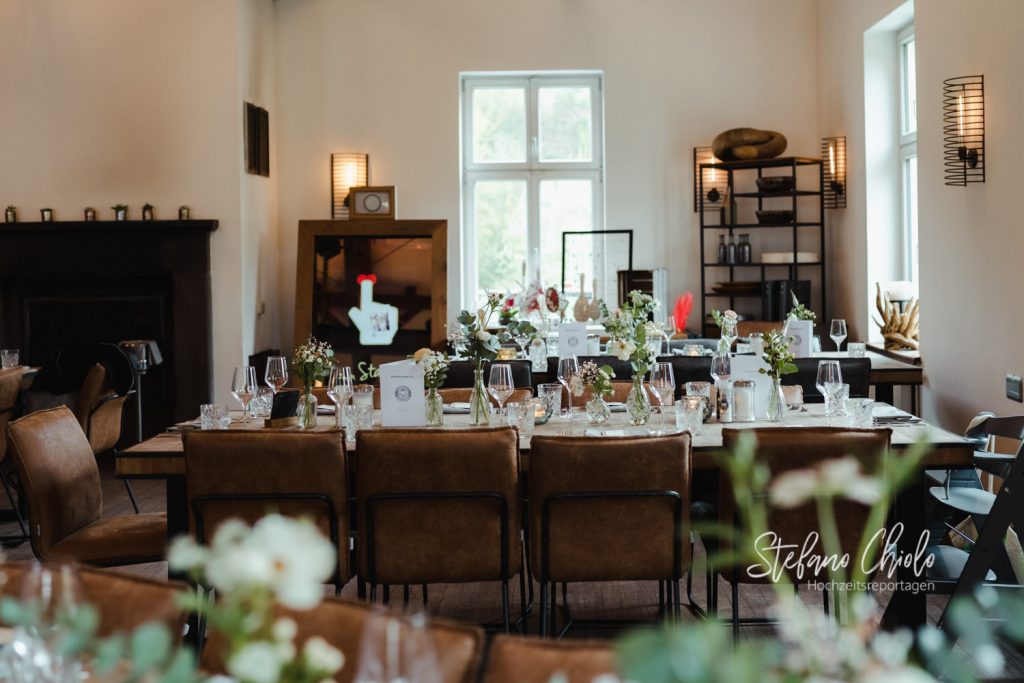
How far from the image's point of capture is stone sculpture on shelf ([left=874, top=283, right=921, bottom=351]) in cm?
712

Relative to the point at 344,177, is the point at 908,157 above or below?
below

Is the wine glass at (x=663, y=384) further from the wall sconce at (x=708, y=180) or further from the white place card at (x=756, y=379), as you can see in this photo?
the wall sconce at (x=708, y=180)

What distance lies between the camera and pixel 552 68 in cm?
892

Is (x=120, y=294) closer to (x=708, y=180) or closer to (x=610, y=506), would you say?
(x=708, y=180)

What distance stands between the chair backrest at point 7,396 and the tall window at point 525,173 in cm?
421

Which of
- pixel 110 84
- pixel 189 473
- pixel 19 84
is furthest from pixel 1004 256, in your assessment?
pixel 19 84

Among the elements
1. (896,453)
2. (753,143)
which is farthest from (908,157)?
(896,453)

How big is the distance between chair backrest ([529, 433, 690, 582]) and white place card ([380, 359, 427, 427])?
0.85m

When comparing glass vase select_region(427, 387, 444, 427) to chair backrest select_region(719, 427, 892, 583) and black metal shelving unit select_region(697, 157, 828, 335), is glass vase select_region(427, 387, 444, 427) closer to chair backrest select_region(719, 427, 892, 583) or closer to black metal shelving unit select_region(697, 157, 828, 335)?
chair backrest select_region(719, 427, 892, 583)

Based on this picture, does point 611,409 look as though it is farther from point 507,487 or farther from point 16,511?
point 16,511

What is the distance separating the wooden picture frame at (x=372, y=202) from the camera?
877 cm

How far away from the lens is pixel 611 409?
4.38 metres

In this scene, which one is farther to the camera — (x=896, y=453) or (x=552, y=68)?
(x=552, y=68)

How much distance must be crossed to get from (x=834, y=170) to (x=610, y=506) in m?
5.96
